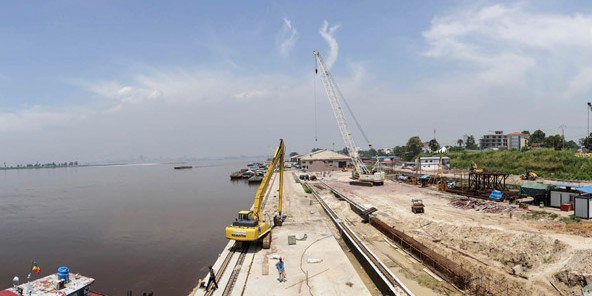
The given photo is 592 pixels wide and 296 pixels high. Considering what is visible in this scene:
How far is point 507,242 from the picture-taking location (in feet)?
75.9

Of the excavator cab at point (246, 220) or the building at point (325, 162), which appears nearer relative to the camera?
the excavator cab at point (246, 220)

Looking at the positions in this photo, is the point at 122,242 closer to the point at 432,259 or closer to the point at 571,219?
the point at 432,259

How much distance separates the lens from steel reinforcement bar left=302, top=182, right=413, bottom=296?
17.0 m

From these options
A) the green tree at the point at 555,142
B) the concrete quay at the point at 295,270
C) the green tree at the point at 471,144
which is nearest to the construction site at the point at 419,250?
the concrete quay at the point at 295,270

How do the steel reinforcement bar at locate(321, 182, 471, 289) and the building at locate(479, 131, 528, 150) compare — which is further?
the building at locate(479, 131, 528, 150)

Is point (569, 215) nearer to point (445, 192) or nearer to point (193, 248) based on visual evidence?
point (445, 192)

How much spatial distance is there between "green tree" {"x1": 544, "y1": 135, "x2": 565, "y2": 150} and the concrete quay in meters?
115

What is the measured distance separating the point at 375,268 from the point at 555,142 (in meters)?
123

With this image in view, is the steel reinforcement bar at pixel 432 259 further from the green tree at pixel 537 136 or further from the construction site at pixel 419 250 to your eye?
the green tree at pixel 537 136

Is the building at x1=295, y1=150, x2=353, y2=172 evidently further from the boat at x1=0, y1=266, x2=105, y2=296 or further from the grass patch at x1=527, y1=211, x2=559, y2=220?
the boat at x1=0, y1=266, x2=105, y2=296

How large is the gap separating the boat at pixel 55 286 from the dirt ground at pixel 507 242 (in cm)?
1918

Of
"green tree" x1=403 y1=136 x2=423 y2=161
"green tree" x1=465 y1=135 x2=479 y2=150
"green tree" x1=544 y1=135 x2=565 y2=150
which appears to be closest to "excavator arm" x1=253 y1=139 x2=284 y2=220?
"green tree" x1=544 y1=135 x2=565 y2=150

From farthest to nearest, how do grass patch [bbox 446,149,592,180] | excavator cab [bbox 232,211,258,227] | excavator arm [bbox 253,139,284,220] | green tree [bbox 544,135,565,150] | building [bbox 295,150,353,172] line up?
green tree [bbox 544,135,565,150]
building [bbox 295,150,353,172]
grass patch [bbox 446,149,592,180]
excavator arm [bbox 253,139,284,220]
excavator cab [bbox 232,211,258,227]

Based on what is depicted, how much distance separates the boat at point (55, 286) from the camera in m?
14.5
